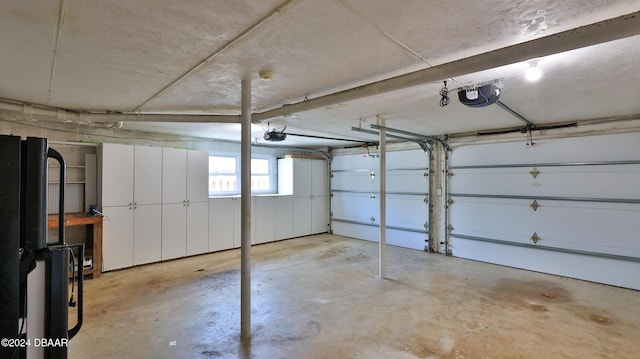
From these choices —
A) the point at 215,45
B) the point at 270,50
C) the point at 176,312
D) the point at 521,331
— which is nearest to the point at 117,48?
the point at 215,45

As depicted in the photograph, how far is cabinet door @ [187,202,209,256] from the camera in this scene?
5.18 m

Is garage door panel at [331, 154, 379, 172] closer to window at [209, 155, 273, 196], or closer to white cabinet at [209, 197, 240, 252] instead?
window at [209, 155, 273, 196]

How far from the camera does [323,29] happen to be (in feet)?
5.58

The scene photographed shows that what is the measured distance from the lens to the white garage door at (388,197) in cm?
588

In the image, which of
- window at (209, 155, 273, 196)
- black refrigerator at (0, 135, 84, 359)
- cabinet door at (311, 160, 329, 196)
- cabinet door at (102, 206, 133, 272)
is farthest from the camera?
cabinet door at (311, 160, 329, 196)

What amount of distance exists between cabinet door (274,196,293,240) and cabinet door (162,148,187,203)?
206cm

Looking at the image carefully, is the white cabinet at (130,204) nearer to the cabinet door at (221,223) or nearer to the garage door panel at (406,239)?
the cabinet door at (221,223)

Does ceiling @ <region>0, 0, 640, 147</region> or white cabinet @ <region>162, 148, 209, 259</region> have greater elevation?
ceiling @ <region>0, 0, 640, 147</region>

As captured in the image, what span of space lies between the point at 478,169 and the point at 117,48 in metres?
5.16

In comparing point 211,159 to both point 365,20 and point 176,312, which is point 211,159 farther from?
point 365,20

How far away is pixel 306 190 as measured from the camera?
7.17 metres

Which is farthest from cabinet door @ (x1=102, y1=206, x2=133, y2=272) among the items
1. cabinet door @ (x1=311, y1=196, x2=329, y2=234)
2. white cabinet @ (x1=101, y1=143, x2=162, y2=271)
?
cabinet door @ (x1=311, y1=196, x2=329, y2=234)

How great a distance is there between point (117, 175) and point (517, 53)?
16.3ft

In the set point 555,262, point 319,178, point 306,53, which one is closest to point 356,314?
point 306,53
